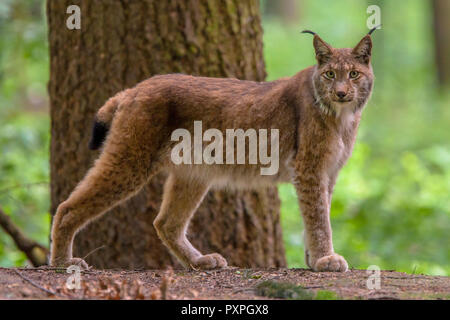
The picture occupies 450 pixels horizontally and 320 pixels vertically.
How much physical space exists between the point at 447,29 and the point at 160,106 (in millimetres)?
11462

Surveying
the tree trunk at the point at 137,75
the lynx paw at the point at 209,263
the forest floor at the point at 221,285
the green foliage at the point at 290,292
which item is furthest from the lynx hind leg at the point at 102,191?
the green foliage at the point at 290,292

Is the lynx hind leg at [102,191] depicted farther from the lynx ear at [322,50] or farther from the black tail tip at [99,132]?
the lynx ear at [322,50]

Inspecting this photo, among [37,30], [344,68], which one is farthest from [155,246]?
[37,30]

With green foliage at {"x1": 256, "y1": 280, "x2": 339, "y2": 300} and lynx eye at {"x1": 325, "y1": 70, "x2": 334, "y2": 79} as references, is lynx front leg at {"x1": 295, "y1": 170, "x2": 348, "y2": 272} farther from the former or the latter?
green foliage at {"x1": 256, "y1": 280, "x2": 339, "y2": 300}

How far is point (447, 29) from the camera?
1434cm

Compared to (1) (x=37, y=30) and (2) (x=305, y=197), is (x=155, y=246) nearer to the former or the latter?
(2) (x=305, y=197)

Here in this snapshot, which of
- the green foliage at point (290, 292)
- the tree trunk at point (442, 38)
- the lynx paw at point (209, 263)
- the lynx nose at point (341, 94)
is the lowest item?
the green foliage at point (290, 292)

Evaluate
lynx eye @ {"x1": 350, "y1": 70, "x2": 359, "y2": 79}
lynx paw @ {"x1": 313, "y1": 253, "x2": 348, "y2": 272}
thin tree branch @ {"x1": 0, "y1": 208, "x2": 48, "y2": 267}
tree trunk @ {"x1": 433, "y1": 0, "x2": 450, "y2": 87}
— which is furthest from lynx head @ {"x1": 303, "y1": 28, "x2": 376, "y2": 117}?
tree trunk @ {"x1": 433, "y1": 0, "x2": 450, "y2": 87}

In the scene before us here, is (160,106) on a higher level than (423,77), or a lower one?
lower

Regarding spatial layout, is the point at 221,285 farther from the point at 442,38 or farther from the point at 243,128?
the point at 442,38

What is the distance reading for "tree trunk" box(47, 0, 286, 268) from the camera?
527 centimetres

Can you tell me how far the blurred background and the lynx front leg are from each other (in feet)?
3.33

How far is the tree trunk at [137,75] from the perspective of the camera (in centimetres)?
527

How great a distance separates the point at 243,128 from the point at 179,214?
32.1 inches
